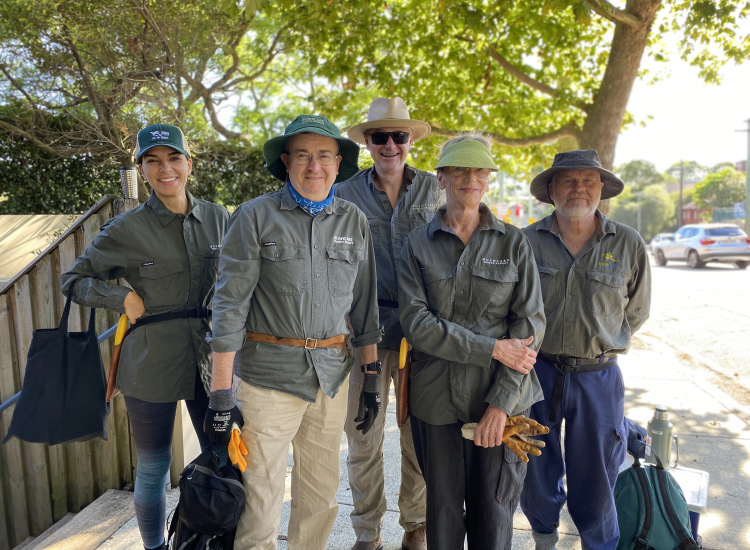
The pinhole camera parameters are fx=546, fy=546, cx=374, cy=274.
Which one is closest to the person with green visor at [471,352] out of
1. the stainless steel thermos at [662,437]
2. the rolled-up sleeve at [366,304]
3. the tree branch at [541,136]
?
the rolled-up sleeve at [366,304]

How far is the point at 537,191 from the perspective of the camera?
2941 millimetres

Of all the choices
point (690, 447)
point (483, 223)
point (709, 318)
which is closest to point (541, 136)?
point (690, 447)

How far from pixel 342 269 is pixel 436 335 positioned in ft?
1.54

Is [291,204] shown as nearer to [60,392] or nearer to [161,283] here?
[161,283]

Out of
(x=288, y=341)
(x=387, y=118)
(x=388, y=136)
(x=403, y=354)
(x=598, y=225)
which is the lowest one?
(x=403, y=354)

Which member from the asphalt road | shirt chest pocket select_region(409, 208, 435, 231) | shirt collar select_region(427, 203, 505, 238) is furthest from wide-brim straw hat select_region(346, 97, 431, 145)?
the asphalt road

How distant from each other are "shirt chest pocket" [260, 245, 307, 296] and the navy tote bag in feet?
3.26

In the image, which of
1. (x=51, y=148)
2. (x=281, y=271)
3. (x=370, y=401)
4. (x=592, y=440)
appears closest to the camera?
(x=281, y=271)

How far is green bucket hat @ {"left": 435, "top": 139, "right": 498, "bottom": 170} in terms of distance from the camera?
224cm

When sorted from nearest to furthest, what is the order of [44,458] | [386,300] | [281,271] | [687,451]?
1. [281,271]
2. [386,300]
3. [44,458]
4. [687,451]

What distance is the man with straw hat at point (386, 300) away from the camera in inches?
111

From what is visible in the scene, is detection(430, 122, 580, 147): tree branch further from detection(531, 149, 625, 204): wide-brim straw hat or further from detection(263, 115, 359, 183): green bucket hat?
detection(263, 115, 359, 183): green bucket hat

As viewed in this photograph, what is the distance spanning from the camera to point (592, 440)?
8.31 ft

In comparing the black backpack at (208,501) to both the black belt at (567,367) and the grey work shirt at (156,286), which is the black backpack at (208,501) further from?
the black belt at (567,367)
